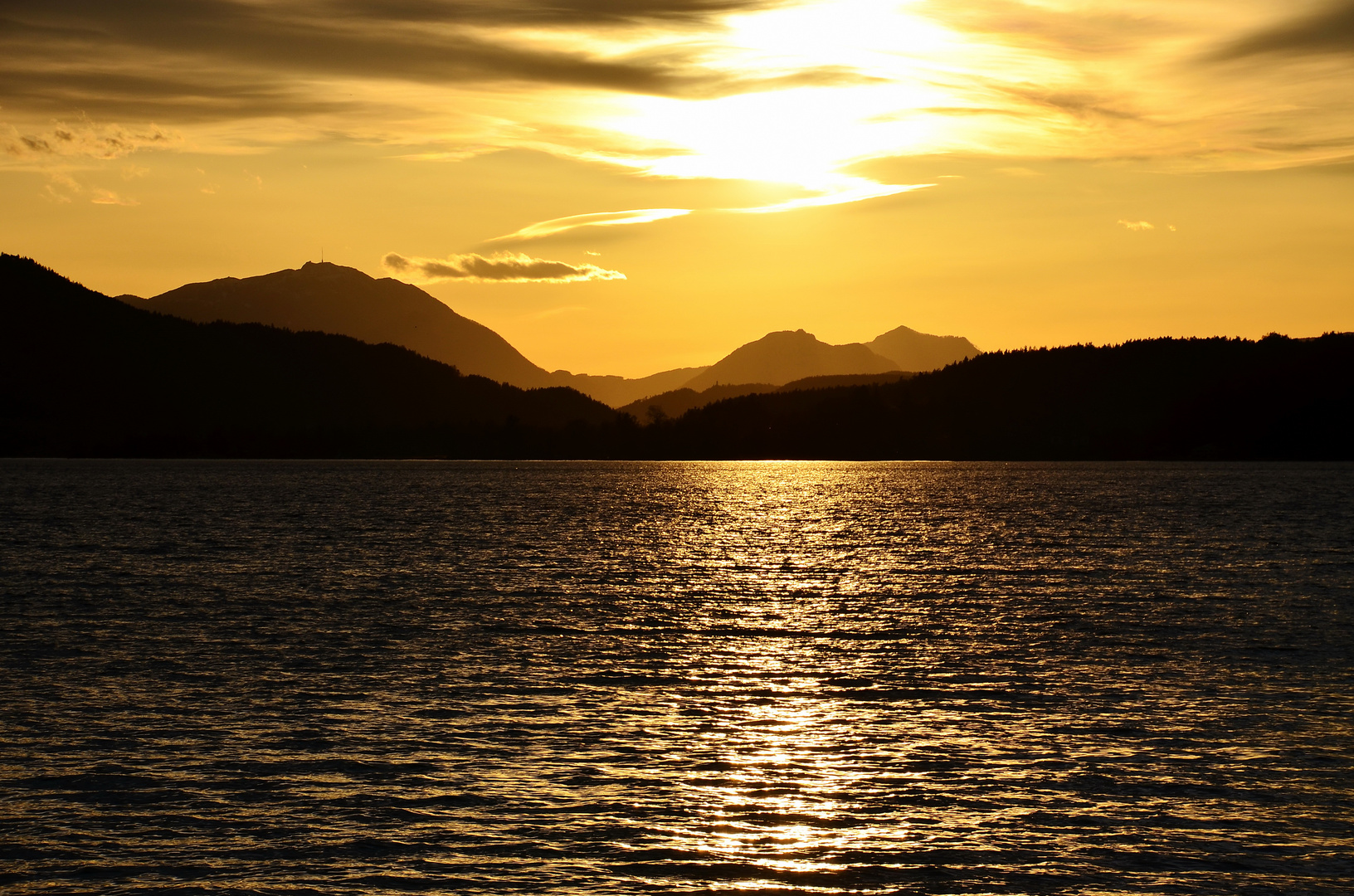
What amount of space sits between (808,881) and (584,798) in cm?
694

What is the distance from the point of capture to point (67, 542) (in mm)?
104750

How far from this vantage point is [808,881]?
71.2 feet

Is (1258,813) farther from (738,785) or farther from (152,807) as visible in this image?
(152,807)

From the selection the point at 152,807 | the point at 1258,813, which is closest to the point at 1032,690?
the point at 1258,813

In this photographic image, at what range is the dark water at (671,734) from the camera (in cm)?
2292

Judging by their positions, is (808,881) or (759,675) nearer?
(808,881)

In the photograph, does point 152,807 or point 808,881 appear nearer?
point 808,881

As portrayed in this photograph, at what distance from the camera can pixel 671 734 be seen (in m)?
33.8

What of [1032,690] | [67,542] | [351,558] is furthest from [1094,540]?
[67,542]

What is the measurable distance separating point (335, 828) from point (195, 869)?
318 centimetres

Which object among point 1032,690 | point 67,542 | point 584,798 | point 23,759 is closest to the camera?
point 584,798

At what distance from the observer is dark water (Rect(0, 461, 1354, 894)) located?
75.2ft

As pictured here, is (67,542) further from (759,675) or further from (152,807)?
(152,807)

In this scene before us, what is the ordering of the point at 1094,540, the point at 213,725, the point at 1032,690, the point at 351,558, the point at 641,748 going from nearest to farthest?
the point at 641,748, the point at 213,725, the point at 1032,690, the point at 351,558, the point at 1094,540
